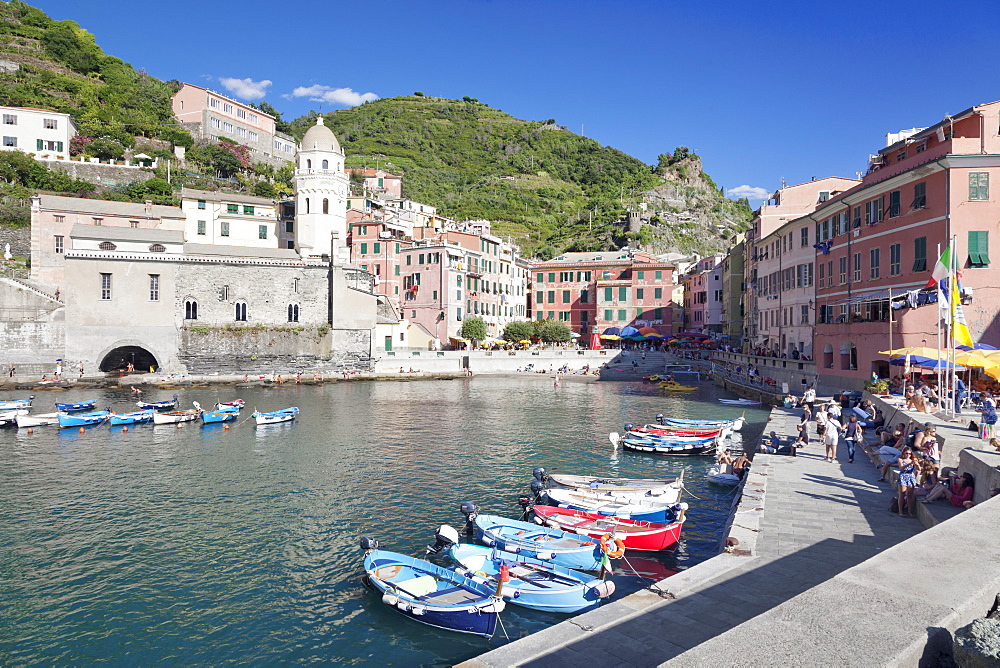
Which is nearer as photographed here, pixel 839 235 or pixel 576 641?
pixel 576 641

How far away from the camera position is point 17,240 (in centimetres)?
6200

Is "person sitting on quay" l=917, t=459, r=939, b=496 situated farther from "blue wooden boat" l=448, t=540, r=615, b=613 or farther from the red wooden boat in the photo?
"blue wooden boat" l=448, t=540, r=615, b=613

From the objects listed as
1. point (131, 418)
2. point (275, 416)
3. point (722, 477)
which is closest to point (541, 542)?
point (722, 477)

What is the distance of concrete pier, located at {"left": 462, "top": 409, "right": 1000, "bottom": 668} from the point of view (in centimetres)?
457

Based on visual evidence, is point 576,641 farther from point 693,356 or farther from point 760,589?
point 693,356

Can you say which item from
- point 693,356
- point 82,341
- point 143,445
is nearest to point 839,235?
point 693,356

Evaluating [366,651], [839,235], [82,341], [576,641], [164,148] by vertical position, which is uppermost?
[164,148]

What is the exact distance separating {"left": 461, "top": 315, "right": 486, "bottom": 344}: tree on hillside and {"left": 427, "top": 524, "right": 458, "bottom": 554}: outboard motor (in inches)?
2112

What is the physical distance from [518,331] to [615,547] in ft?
192

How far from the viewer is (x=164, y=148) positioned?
85.8 m

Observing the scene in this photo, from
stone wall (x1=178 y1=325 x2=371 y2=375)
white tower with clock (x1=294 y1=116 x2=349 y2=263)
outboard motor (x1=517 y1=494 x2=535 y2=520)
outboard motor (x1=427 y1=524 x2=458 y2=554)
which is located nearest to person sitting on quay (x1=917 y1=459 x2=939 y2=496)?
outboard motor (x1=517 y1=494 x2=535 y2=520)

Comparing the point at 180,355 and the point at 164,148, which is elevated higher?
the point at 164,148

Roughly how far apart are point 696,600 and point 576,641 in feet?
7.31

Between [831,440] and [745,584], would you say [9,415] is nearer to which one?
[745,584]
